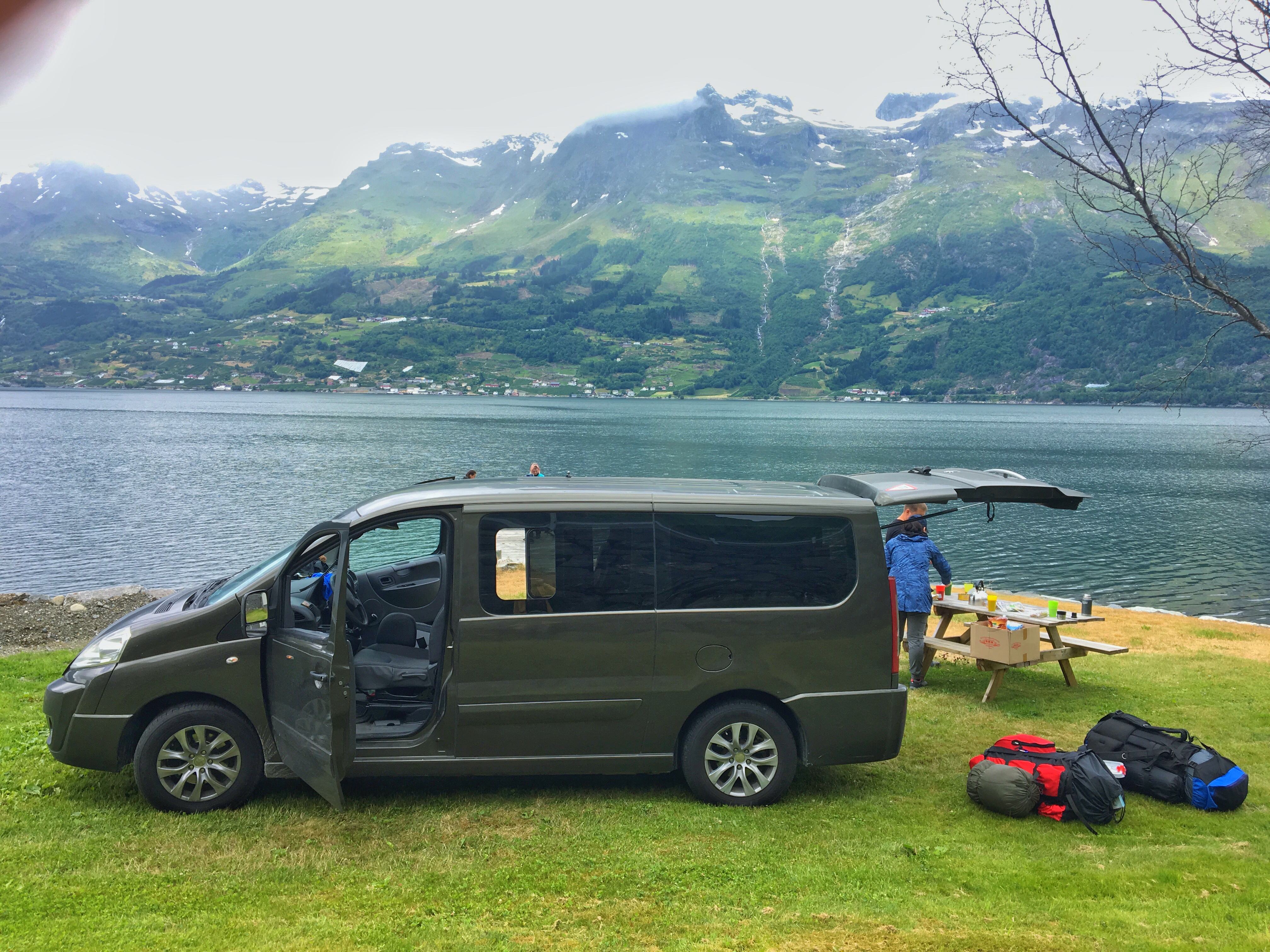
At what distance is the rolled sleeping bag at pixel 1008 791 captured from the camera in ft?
22.2

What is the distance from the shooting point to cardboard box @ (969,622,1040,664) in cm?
1052

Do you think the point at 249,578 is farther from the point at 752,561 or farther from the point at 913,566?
the point at 913,566

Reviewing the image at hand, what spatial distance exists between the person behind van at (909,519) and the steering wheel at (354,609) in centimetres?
637

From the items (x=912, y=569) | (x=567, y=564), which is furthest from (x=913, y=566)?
(x=567, y=564)

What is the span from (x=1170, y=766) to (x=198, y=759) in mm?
8003

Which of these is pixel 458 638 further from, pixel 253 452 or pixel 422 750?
pixel 253 452

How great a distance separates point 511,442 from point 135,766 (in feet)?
252

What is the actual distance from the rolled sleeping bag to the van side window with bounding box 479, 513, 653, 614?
318 cm

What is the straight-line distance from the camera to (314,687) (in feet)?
19.9

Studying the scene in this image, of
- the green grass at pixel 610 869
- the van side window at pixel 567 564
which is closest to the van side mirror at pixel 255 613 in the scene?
the green grass at pixel 610 869

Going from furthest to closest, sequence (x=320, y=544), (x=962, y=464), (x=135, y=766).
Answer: (x=962, y=464), (x=320, y=544), (x=135, y=766)

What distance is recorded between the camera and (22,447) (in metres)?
69.6

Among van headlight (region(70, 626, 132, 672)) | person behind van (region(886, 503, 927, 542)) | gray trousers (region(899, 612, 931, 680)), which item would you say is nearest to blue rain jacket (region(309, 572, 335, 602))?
van headlight (region(70, 626, 132, 672))

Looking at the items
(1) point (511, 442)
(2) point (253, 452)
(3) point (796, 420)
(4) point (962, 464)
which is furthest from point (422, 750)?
(3) point (796, 420)
